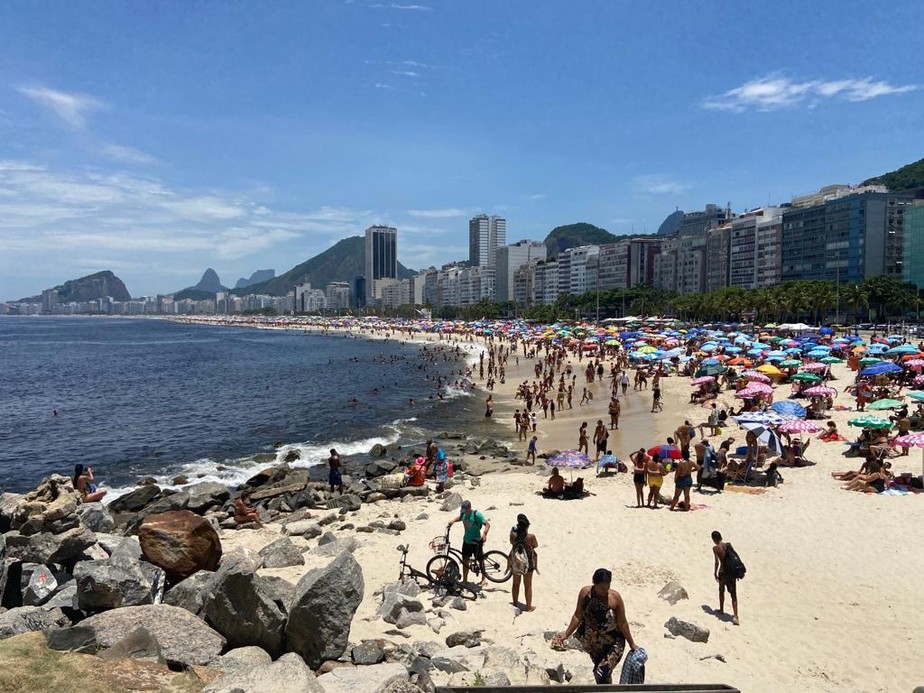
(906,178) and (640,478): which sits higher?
(906,178)

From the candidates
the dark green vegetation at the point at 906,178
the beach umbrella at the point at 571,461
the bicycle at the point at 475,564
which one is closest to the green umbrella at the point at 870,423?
the beach umbrella at the point at 571,461

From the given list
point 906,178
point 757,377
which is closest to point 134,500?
point 757,377

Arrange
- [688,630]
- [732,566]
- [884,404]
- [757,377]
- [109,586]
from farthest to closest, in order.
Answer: [757,377] < [884,404] < [732,566] < [688,630] < [109,586]

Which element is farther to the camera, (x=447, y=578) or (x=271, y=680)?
(x=447, y=578)

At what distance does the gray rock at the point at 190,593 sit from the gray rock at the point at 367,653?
89.6 inches

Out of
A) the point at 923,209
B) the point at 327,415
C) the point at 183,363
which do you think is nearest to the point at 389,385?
the point at 327,415

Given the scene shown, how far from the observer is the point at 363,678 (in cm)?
635

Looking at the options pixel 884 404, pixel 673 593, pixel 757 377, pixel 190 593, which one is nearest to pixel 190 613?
pixel 190 593

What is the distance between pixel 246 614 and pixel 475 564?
3.88 m

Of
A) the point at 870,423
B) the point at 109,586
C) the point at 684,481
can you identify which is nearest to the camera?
the point at 109,586

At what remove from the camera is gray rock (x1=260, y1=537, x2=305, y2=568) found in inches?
431

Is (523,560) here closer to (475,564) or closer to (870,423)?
(475,564)

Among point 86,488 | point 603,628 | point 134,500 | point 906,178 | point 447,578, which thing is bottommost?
point 134,500

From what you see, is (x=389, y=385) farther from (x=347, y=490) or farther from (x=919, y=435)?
(x=919, y=435)
